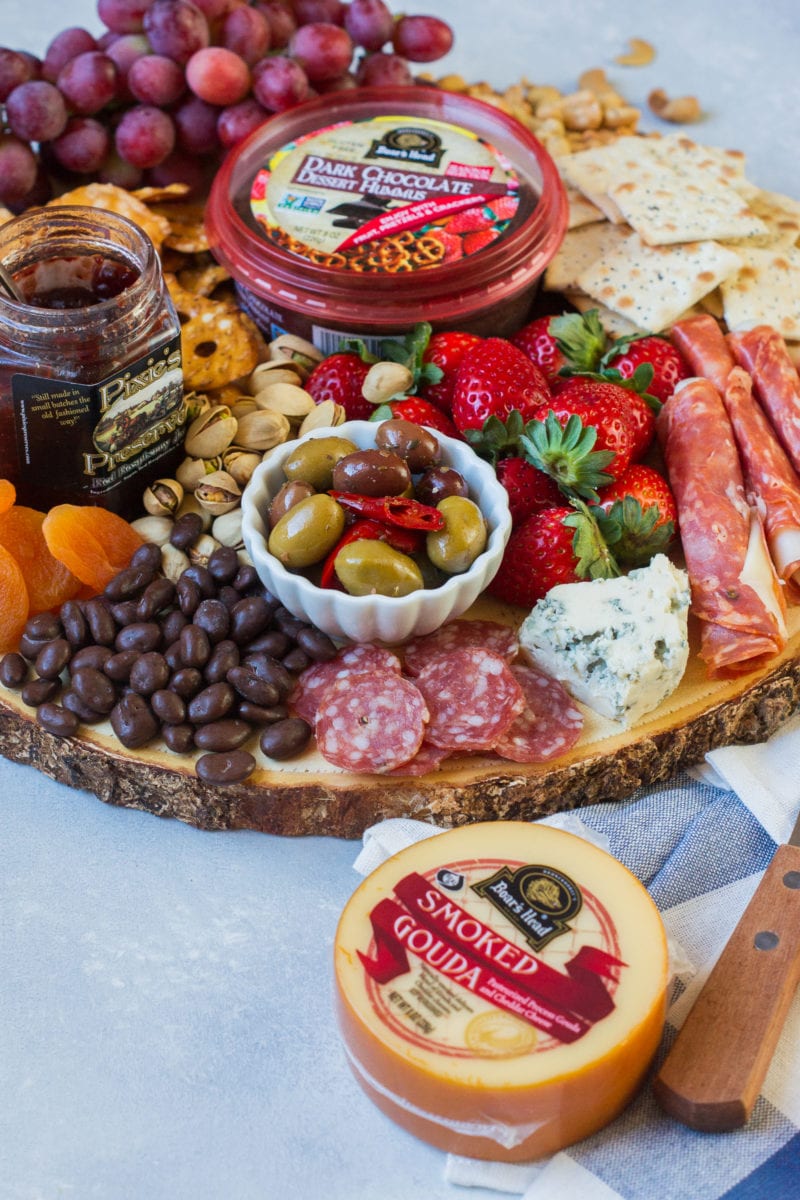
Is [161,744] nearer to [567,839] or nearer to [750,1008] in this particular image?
[567,839]

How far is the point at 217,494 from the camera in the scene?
212cm

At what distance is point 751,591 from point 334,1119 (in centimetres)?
94

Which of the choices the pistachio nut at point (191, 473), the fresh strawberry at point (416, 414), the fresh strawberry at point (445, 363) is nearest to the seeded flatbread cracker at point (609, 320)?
the fresh strawberry at point (445, 363)

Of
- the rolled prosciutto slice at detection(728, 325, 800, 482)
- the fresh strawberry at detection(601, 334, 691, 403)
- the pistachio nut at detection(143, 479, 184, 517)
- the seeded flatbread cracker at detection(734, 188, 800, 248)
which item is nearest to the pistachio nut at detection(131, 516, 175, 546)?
the pistachio nut at detection(143, 479, 184, 517)

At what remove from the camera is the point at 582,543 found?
1.94m

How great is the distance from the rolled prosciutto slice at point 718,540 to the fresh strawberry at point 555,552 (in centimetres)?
15

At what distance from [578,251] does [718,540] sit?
80 centimetres

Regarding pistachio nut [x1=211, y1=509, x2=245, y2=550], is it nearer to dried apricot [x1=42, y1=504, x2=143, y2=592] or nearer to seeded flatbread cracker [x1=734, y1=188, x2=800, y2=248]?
dried apricot [x1=42, y1=504, x2=143, y2=592]

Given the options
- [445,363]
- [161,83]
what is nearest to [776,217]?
[445,363]

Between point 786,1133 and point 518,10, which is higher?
point 518,10

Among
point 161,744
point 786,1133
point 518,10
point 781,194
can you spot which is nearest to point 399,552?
point 161,744

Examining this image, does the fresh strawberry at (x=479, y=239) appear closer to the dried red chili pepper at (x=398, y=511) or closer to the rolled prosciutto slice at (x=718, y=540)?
the rolled prosciutto slice at (x=718, y=540)

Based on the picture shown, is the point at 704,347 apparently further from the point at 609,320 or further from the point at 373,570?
the point at 373,570

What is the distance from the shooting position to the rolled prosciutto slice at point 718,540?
6.35 feet
